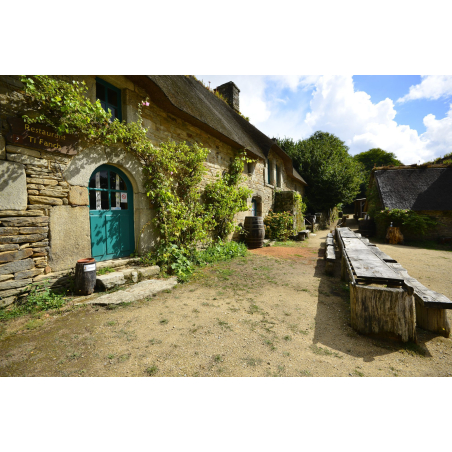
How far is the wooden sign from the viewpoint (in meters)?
2.91

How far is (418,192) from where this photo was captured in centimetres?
1095

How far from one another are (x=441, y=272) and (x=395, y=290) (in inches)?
161

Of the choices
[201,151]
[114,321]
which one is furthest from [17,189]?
[201,151]

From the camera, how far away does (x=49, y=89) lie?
10.2 feet

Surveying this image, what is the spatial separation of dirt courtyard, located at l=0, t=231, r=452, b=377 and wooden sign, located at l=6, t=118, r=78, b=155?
7.77 feet

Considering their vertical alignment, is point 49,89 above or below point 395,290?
above

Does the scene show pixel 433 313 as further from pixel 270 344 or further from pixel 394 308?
pixel 270 344

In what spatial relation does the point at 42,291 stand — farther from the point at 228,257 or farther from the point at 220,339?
the point at 228,257

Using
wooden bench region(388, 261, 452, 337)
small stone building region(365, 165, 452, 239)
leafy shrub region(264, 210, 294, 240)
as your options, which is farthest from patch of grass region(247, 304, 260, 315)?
small stone building region(365, 165, 452, 239)

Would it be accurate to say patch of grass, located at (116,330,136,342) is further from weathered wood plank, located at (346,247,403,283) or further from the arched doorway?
the arched doorway

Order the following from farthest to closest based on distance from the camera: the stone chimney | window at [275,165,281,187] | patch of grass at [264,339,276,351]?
window at [275,165,281,187], the stone chimney, patch of grass at [264,339,276,351]

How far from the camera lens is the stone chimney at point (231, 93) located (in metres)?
11.0

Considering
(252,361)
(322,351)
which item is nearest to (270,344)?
(252,361)

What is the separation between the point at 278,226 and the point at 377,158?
3330 centimetres
